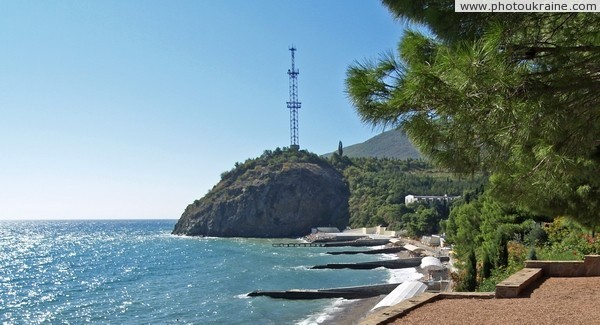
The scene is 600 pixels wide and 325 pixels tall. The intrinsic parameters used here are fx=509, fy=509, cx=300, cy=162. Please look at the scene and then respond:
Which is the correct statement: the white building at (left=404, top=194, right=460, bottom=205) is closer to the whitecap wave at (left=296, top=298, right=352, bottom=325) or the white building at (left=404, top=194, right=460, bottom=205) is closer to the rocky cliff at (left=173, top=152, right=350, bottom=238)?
the rocky cliff at (left=173, top=152, right=350, bottom=238)

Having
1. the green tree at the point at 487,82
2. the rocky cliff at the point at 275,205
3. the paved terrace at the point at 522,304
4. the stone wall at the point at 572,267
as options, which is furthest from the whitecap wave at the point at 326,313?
the rocky cliff at the point at 275,205

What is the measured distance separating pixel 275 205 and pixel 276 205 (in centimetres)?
21

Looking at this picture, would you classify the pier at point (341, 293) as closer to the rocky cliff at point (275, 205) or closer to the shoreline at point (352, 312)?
the shoreline at point (352, 312)

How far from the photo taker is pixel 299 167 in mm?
113500

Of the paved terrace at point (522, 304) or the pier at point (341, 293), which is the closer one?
the paved terrace at point (522, 304)

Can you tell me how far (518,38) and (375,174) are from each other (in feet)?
398

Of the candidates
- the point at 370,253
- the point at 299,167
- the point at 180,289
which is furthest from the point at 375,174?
the point at 180,289

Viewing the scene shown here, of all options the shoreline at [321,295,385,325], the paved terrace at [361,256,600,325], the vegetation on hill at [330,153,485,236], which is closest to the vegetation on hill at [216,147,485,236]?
the vegetation on hill at [330,153,485,236]

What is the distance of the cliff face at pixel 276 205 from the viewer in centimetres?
10725

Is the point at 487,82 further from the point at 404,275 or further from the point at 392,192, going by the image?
the point at 392,192

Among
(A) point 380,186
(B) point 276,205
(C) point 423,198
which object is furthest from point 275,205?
(C) point 423,198

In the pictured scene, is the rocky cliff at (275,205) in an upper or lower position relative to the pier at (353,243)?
upper

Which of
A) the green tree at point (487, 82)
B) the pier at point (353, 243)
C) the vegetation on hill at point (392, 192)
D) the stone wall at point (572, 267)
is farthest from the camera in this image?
the vegetation on hill at point (392, 192)

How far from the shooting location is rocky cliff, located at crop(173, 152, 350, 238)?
107 meters
